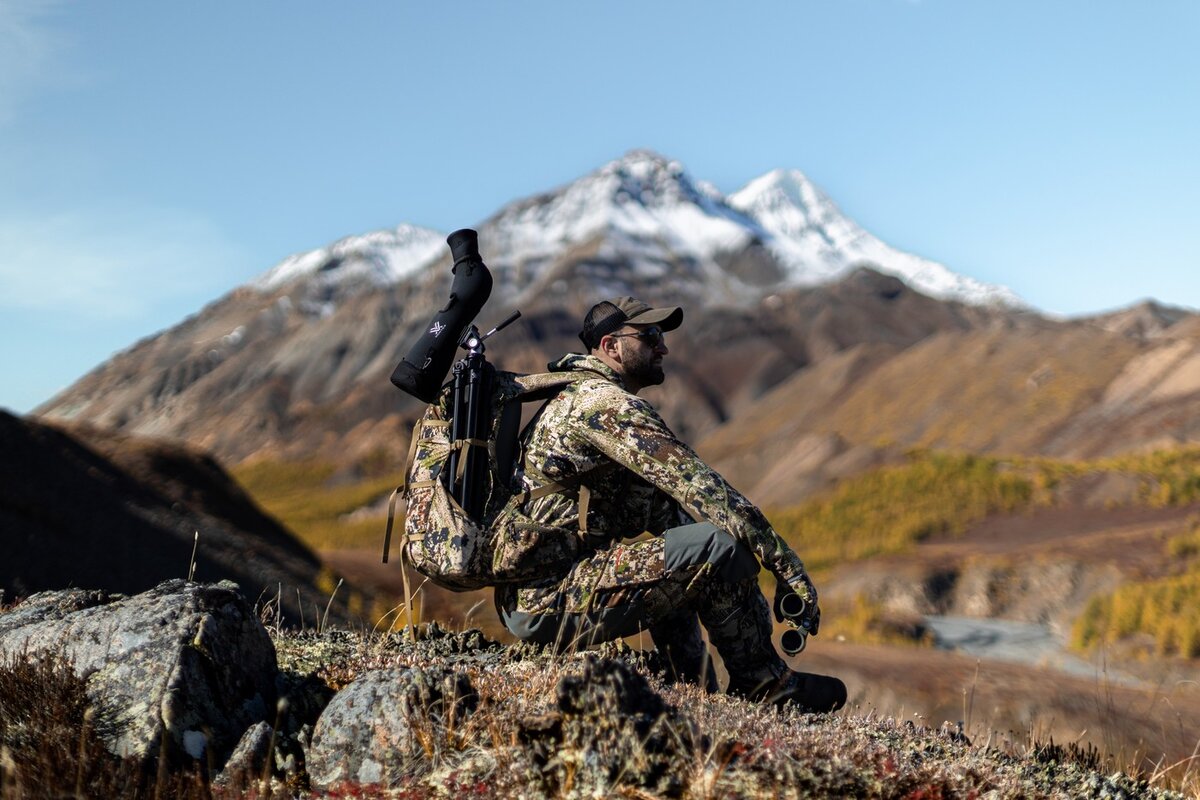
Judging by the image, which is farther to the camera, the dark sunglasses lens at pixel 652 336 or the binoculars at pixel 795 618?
the dark sunglasses lens at pixel 652 336

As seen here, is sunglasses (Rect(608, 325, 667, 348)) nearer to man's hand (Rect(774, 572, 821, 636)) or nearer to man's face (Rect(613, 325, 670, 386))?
man's face (Rect(613, 325, 670, 386))

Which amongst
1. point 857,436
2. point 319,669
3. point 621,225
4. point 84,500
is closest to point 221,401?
point 621,225

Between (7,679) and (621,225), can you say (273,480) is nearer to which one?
(621,225)

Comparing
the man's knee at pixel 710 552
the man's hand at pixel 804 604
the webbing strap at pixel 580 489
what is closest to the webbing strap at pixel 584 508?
the webbing strap at pixel 580 489

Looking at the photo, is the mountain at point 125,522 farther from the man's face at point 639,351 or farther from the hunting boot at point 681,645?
the man's face at point 639,351

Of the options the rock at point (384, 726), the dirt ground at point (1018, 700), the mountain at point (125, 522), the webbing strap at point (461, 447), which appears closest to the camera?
the rock at point (384, 726)

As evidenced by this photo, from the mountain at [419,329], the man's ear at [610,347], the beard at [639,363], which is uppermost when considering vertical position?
the mountain at [419,329]

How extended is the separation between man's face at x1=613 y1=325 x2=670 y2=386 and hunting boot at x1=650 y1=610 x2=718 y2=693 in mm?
1147

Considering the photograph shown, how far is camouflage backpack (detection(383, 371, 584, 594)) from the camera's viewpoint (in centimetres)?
501

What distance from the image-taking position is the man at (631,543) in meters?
4.93

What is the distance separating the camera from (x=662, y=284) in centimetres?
15825

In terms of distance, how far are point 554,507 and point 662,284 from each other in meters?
154

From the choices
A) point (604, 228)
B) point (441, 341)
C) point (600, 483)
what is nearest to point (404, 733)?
point (600, 483)

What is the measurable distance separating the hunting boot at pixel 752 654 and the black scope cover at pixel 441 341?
1570 millimetres
